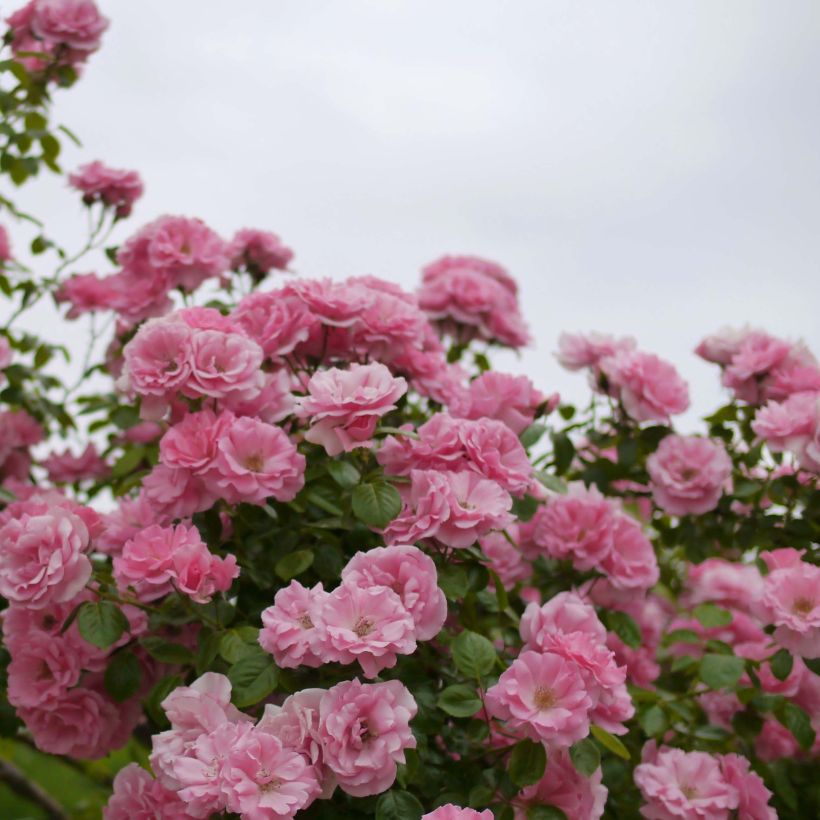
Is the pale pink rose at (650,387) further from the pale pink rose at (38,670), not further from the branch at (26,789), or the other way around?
the branch at (26,789)

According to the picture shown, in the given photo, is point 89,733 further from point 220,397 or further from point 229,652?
point 220,397

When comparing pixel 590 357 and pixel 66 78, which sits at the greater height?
pixel 66 78

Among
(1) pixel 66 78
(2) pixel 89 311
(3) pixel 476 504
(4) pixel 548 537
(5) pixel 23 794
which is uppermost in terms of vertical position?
(1) pixel 66 78

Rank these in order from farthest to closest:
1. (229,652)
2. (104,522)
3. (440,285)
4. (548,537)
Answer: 1. (440,285)
2. (548,537)
3. (104,522)
4. (229,652)

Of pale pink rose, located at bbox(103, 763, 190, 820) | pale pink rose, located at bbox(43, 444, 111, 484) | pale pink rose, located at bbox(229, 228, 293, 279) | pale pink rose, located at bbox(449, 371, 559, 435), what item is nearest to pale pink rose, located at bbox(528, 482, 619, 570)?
pale pink rose, located at bbox(449, 371, 559, 435)

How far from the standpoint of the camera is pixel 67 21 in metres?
2.20

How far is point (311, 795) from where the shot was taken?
43.2 inches

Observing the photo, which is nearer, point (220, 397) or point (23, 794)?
point (220, 397)

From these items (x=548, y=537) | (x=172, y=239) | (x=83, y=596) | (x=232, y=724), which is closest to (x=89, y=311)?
(x=172, y=239)

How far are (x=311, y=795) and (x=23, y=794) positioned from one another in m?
1.43

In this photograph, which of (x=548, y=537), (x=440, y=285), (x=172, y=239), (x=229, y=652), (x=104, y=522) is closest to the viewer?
(x=229, y=652)

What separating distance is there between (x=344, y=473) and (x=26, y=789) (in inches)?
54.4

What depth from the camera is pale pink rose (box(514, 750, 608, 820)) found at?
126 cm

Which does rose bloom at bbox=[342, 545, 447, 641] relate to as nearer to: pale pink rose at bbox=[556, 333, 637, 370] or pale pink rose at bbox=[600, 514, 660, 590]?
pale pink rose at bbox=[600, 514, 660, 590]
